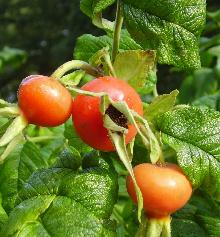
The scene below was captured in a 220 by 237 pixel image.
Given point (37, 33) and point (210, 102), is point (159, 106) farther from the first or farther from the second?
point (37, 33)

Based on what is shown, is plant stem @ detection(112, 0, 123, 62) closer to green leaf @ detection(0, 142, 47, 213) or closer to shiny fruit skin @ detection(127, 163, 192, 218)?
shiny fruit skin @ detection(127, 163, 192, 218)

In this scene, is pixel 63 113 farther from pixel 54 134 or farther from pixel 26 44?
pixel 26 44

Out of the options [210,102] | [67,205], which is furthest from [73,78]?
[210,102]

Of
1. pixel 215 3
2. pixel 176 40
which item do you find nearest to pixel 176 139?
pixel 176 40

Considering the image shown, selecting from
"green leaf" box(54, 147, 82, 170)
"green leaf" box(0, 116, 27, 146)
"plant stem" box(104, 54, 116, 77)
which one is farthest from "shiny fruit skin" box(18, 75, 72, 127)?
"green leaf" box(54, 147, 82, 170)

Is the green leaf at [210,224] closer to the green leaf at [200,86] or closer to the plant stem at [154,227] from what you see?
the plant stem at [154,227]
